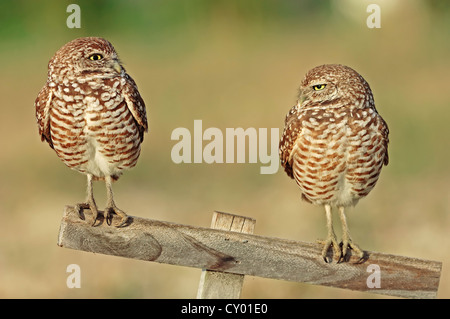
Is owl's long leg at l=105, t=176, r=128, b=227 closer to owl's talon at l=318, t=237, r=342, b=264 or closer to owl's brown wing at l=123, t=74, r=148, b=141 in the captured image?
owl's brown wing at l=123, t=74, r=148, b=141

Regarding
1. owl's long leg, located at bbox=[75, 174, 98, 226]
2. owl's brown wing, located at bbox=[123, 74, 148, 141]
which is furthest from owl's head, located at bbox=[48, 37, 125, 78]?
owl's long leg, located at bbox=[75, 174, 98, 226]

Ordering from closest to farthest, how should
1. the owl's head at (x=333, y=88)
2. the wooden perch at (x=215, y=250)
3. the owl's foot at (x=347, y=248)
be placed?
1. the wooden perch at (x=215, y=250)
2. the owl's foot at (x=347, y=248)
3. the owl's head at (x=333, y=88)

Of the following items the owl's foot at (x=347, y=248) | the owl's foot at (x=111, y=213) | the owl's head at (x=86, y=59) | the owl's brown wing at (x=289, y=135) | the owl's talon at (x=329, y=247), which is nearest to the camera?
the owl's foot at (x=111, y=213)

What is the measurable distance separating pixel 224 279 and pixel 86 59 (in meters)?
1.87

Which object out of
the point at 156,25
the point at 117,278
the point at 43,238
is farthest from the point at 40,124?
the point at 156,25

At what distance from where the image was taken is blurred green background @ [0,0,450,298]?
9840 millimetres

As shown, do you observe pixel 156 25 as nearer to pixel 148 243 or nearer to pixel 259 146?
pixel 259 146

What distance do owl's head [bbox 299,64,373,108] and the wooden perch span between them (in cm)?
130

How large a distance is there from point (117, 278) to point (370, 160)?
4289 mm

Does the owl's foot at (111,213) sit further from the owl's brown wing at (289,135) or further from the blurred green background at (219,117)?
the blurred green background at (219,117)

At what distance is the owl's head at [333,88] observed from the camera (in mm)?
5855

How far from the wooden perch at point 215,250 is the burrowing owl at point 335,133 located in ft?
2.42

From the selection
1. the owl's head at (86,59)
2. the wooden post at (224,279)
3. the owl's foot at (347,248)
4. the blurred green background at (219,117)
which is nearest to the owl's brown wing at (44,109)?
the owl's head at (86,59)

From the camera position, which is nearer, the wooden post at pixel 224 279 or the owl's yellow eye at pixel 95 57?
the wooden post at pixel 224 279
